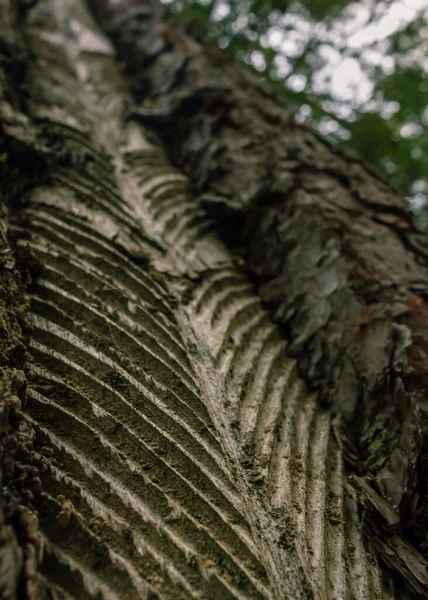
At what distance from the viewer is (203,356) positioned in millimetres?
1459

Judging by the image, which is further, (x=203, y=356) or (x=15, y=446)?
(x=203, y=356)

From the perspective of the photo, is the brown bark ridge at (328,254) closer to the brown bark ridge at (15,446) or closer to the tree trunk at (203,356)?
the tree trunk at (203,356)

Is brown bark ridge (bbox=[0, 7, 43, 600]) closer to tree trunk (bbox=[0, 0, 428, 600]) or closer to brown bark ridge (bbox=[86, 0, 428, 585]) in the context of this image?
tree trunk (bbox=[0, 0, 428, 600])

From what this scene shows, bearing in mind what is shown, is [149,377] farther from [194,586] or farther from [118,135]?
[118,135]

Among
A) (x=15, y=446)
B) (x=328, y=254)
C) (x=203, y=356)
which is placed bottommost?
(x=15, y=446)

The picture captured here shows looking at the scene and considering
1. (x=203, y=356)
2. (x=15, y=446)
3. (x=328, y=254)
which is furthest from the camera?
(x=328, y=254)

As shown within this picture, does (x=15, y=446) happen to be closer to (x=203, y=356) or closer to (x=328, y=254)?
(x=203, y=356)

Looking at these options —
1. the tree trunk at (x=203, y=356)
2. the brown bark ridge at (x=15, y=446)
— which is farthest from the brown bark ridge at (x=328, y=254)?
the brown bark ridge at (x=15, y=446)

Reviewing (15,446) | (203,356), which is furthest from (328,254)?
(15,446)

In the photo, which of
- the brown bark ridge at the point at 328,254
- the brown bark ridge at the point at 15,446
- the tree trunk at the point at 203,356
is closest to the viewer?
the brown bark ridge at the point at 15,446

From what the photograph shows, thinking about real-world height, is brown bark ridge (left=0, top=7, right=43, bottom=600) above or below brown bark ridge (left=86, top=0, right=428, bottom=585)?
below

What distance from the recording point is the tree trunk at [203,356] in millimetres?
957

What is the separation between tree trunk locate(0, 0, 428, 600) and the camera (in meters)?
0.96

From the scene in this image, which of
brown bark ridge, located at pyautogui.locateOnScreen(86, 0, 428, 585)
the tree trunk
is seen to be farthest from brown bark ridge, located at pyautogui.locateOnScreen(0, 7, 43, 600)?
brown bark ridge, located at pyautogui.locateOnScreen(86, 0, 428, 585)
